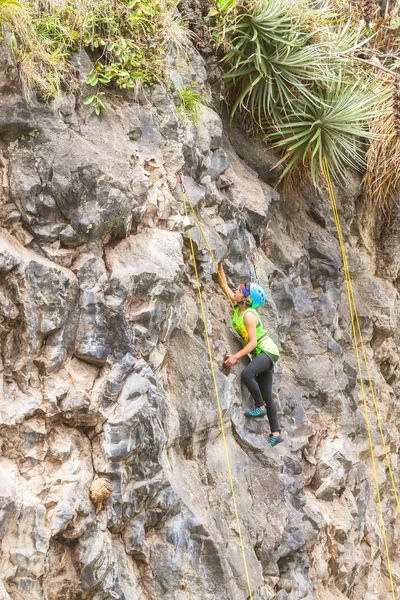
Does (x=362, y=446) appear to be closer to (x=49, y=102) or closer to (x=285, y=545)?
(x=285, y=545)

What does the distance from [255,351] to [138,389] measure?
184 centimetres

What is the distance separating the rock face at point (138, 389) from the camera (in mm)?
Answer: 5449

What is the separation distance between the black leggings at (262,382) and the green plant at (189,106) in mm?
2411

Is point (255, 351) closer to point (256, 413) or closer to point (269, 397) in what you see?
point (269, 397)

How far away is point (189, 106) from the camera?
7.79m

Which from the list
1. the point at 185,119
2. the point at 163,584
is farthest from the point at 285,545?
the point at 185,119

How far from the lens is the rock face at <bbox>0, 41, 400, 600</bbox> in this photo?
545cm

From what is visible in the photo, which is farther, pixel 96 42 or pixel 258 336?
pixel 258 336

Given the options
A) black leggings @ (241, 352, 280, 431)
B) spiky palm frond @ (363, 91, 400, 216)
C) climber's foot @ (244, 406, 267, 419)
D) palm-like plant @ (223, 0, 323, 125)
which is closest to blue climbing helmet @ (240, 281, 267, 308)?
black leggings @ (241, 352, 280, 431)

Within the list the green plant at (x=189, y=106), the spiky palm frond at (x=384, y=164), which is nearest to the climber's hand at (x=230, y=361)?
the green plant at (x=189, y=106)

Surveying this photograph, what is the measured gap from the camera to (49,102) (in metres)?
6.07

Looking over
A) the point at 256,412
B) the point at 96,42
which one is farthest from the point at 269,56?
the point at 256,412

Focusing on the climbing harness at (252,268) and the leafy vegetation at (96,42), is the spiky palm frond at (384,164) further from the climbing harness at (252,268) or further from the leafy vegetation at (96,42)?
the leafy vegetation at (96,42)

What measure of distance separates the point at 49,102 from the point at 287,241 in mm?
3995
